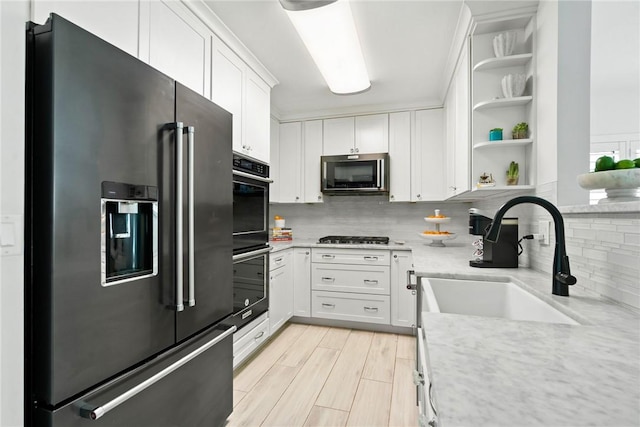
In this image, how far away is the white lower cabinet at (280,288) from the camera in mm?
2713

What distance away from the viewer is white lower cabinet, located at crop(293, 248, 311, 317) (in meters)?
3.21

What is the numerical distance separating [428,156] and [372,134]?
65cm

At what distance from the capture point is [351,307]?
3.11 metres

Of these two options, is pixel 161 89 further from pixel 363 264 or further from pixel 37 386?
pixel 363 264

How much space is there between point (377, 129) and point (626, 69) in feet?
6.55

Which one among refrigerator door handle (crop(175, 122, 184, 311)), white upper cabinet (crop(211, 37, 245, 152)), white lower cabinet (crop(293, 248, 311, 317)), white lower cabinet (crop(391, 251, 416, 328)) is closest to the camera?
refrigerator door handle (crop(175, 122, 184, 311))

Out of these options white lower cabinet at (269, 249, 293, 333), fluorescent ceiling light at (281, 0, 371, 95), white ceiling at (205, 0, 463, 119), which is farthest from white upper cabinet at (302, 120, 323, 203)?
fluorescent ceiling light at (281, 0, 371, 95)

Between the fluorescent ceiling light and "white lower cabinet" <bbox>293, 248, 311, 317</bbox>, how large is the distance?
1.68 metres

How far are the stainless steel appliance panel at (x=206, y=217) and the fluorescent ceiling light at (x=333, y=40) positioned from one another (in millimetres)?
740

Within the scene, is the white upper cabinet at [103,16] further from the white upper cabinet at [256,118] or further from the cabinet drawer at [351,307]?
the cabinet drawer at [351,307]

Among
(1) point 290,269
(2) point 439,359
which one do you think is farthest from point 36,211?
(1) point 290,269

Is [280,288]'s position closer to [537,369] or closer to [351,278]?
[351,278]

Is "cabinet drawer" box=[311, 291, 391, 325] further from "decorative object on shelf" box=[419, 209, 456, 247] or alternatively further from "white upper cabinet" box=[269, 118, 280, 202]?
"white upper cabinet" box=[269, 118, 280, 202]
